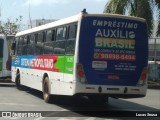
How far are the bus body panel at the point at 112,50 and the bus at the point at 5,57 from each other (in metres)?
11.8

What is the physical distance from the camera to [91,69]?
43.8 ft

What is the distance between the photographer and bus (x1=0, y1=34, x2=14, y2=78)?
2442 cm

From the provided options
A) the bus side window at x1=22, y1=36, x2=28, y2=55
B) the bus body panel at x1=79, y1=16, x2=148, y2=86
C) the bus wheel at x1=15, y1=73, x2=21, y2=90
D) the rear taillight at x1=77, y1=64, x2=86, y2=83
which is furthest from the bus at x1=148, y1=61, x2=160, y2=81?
the rear taillight at x1=77, y1=64, x2=86, y2=83

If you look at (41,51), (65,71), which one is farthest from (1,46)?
(65,71)

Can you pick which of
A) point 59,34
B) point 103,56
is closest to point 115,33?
point 103,56

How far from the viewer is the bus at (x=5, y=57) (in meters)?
24.4

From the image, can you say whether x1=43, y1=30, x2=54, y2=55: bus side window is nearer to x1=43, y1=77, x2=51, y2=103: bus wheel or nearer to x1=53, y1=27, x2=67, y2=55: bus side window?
x1=53, y1=27, x2=67, y2=55: bus side window

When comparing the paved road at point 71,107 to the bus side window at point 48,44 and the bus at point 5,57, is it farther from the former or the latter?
the bus at point 5,57

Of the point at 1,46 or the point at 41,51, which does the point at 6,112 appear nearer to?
the point at 41,51

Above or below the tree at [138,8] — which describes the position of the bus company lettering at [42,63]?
below

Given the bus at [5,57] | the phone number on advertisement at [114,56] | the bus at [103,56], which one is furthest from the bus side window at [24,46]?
the phone number on advertisement at [114,56]

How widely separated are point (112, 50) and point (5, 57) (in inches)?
475

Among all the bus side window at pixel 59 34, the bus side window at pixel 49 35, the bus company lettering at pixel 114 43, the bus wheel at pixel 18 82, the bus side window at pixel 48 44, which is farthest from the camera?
the bus wheel at pixel 18 82

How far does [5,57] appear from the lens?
2461cm
